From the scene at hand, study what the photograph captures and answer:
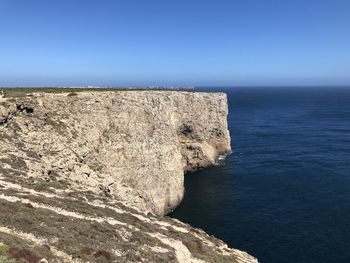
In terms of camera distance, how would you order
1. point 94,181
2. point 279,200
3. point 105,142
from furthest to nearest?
point 279,200
point 105,142
point 94,181

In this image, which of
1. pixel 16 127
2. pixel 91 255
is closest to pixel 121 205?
pixel 91 255

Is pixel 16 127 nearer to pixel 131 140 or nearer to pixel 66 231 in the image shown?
pixel 131 140

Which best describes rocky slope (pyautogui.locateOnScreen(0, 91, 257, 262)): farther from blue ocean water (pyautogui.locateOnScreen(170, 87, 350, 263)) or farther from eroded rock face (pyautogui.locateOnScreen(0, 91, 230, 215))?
blue ocean water (pyautogui.locateOnScreen(170, 87, 350, 263))

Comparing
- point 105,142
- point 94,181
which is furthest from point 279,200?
point 94,181

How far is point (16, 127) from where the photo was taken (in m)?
49.1

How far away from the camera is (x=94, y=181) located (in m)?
48.0

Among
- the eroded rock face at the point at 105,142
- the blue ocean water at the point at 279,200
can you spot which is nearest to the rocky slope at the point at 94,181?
the eroded rock face at the point at 105,142

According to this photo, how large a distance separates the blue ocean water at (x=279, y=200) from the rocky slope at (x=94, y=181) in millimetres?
7686

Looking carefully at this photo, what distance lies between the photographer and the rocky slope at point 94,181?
27.8 meters

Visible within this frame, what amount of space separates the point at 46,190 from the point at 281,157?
70.5 metres

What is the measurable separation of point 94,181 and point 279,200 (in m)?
35.0

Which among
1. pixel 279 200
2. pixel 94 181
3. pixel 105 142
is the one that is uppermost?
pixel 105 142

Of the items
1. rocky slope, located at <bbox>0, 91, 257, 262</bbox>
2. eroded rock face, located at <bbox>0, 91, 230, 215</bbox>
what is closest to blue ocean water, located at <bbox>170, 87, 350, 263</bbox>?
rocky slope, located at <bbox>0, 91, 257, 262</bbox>

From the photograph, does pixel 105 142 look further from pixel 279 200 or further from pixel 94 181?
pixel 279 200
